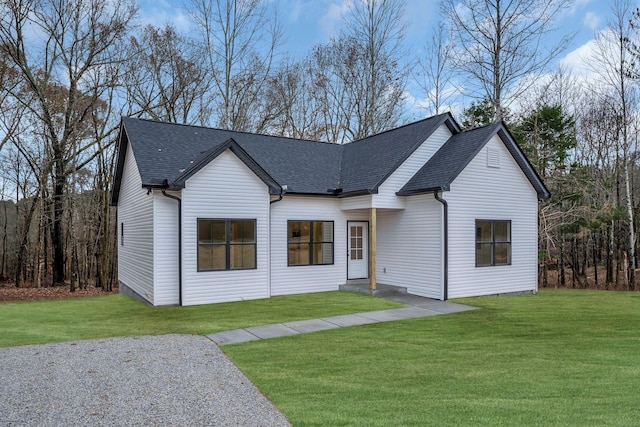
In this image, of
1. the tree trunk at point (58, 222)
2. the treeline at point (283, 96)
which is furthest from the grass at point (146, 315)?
the treeline at point (283, 96)

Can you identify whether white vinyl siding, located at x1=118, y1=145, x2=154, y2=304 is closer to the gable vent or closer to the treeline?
the treeline

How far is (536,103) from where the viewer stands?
20484mm

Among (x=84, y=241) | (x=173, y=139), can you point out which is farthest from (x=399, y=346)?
(x=84, y=241)

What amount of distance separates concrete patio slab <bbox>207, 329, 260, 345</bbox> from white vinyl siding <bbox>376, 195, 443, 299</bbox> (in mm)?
5948

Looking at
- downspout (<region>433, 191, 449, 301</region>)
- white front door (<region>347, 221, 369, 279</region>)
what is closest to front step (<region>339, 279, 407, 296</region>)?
white front door (<region>347, 221, 369, 279</region>)

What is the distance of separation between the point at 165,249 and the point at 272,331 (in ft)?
14.6

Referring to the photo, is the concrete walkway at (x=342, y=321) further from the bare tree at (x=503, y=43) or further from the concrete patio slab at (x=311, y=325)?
the bare tree at (x=503, y=43)

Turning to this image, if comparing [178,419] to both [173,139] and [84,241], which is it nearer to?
[173,139]

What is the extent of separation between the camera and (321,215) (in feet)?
43.1

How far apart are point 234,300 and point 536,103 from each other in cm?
1795

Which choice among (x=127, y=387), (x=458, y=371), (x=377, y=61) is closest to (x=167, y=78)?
(x=377, y=61)

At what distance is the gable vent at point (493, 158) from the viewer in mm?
12188

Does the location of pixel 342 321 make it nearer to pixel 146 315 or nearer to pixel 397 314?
pixel 397 314

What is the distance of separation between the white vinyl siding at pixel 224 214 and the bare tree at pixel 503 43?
505 inches
